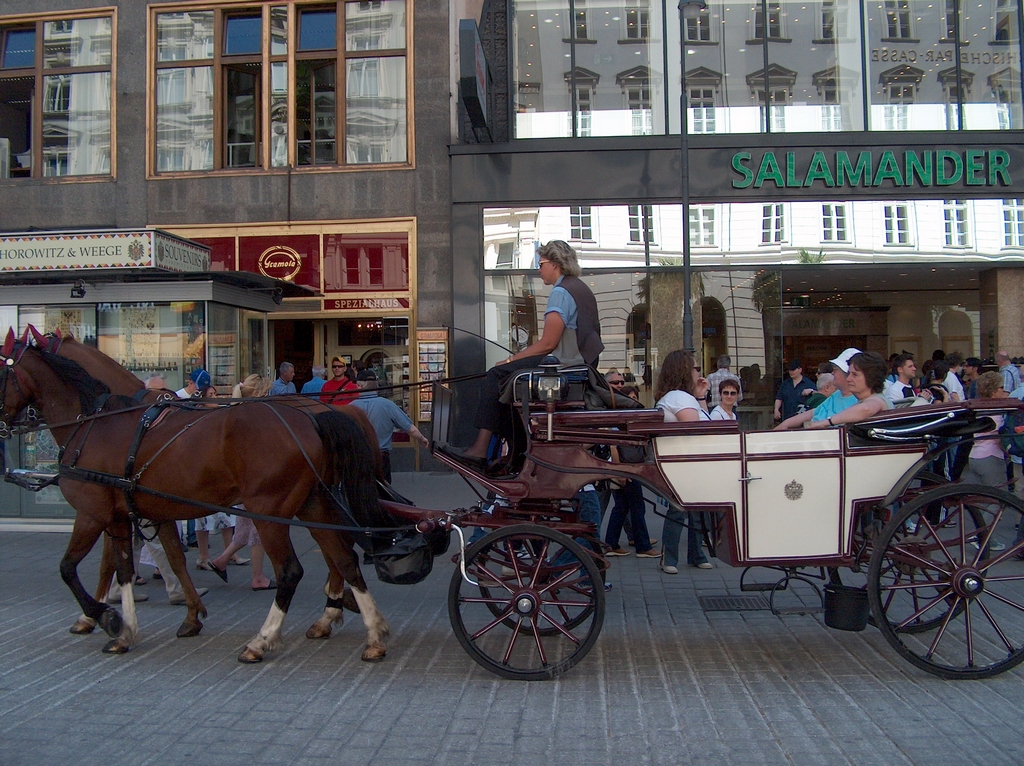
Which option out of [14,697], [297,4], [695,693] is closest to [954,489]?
[695,693]

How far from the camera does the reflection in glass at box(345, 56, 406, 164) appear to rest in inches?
560

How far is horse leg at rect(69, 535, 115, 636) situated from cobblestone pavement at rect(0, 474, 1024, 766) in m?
0.07

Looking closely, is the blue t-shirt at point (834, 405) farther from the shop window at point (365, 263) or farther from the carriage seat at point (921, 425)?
the shop window at point (365, 263)

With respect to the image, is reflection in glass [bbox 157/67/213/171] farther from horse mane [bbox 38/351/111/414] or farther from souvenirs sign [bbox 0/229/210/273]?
horse mane [bbox 38/351/111/414]

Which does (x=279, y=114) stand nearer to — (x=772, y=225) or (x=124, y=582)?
(x=772, y=225)

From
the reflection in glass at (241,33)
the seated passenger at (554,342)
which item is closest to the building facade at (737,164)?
the reflection in glass at (241,33)

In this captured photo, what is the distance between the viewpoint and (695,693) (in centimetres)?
466

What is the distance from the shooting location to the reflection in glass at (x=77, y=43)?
581 inches

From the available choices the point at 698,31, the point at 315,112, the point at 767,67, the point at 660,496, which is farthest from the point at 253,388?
the point at 767,67

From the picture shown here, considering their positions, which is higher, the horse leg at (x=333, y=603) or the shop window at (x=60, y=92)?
the shop window at (x=60, y=92)

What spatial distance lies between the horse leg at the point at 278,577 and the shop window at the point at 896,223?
1184 centimetres

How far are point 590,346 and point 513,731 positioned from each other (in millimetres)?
2437

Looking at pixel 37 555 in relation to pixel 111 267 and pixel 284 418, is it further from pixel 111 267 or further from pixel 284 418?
pixel 284 418

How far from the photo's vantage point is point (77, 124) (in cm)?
1488
